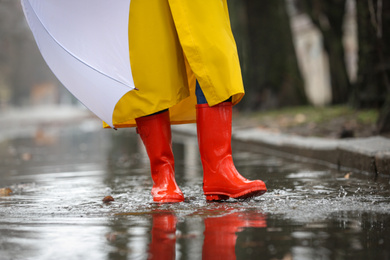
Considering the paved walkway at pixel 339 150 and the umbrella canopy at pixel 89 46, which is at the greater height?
the umbrella canopy at pixel 89 46

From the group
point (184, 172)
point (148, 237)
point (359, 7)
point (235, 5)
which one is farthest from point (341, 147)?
point (235, 5)

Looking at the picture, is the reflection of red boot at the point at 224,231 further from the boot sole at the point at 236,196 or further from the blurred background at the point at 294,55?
the blurred background at the point at 294,55

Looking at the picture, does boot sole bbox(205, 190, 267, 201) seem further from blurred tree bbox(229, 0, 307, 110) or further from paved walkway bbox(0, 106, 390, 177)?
blurred tree bbox(229, 0, 307, 110)

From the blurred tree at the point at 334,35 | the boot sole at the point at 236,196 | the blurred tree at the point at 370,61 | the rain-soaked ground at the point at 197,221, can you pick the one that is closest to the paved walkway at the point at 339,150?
the rain-soaked ground at the point at 197,221

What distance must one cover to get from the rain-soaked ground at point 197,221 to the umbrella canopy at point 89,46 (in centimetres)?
59

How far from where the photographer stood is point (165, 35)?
12.1ft

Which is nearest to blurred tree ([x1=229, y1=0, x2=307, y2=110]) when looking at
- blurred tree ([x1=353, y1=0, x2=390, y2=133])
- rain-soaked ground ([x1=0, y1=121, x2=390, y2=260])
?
blurred tree ([x1=353, y1=0, x2=390, y2=133])

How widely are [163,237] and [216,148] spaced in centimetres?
108

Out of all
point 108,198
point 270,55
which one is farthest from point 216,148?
point 270,55

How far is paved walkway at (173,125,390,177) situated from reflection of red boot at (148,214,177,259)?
206 cm

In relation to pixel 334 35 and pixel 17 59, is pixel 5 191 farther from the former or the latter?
pixel 17 59

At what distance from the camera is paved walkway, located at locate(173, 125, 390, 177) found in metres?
4.87

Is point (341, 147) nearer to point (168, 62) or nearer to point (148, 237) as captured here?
point (168, 62)

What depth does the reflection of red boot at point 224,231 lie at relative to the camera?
2.43m
